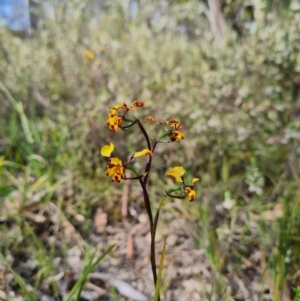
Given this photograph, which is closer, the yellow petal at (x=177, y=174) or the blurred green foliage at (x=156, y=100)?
the yellow petal at (x=177, y=174)

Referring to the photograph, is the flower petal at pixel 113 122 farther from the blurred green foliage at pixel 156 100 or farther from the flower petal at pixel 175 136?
the blurred green foliage at pixel 156 100

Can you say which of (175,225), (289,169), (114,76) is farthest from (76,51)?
(289,169)

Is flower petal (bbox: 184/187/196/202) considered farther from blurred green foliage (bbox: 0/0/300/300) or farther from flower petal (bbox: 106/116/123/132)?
blurred green foliage (bbox: 0/0/300/300)

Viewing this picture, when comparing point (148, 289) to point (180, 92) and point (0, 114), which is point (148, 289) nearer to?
point (180, 92)

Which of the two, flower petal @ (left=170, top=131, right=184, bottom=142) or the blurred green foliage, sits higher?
the blurred green foliage

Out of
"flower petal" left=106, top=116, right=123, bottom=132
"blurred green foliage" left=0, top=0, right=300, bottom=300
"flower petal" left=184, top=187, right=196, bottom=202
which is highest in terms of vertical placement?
"blurred green foliage" left=0, top=0, right=300, bottom=300

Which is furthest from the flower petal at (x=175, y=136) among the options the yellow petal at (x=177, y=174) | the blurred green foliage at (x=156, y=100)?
the blurred green foliage at (x=156, y=100)

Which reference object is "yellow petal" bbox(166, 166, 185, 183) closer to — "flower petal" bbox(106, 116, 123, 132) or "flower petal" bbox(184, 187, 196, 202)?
"flower petal" bbox(184, 187, 196, 202)

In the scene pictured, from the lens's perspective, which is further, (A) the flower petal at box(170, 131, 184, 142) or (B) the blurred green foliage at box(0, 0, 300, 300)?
(B) the blurred green foliage at box(0, 0, 300, 300)

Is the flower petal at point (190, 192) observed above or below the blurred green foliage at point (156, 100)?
below

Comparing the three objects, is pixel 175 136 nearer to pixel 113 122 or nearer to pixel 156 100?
pixel 113 122

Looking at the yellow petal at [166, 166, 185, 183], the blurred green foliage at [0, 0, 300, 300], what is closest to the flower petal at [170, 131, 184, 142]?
the yellow petal at [166, 166, 185, 183]
